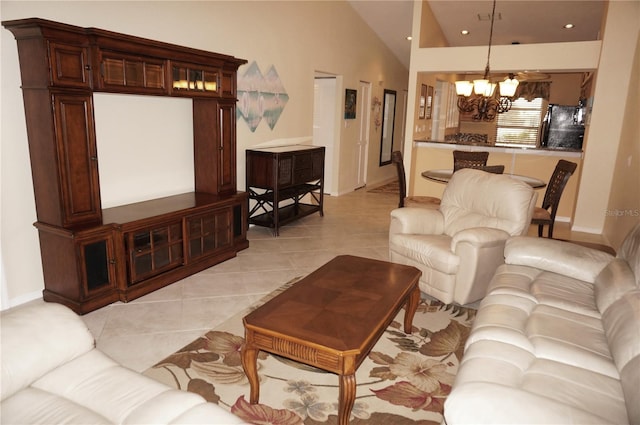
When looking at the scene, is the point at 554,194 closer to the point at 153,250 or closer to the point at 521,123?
the point at 153,250

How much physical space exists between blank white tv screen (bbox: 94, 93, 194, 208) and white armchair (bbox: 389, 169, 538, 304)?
7.26 ft

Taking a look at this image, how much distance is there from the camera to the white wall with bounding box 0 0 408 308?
3.12 m

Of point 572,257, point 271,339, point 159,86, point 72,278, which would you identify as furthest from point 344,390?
point 159,86

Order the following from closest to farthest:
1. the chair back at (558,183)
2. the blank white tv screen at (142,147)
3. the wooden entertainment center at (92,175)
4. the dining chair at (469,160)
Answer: the wooden entertainment center at (92,175) < the blank white tv screen at (142,147) < the chair back at (558,183) < the dining chair at (469,160)

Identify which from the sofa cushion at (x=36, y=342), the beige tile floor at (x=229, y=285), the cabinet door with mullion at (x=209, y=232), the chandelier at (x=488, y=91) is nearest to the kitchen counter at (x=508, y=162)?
the beige tile floor at (x=229, y=285)

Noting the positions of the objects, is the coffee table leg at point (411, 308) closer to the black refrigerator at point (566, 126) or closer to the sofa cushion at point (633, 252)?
the sofa cushion at point (633, 252)

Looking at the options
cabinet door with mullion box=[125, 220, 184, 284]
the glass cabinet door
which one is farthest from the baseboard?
the glass cabinet door

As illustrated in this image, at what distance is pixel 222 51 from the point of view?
4816 millimetres

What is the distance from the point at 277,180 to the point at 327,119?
2.70 m

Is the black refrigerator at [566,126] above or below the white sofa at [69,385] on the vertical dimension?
above

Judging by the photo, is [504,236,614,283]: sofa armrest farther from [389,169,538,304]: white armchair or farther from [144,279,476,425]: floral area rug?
[144,279,476,425]: floral area rug

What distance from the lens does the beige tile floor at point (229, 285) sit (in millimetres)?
2867

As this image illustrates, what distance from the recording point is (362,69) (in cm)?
795

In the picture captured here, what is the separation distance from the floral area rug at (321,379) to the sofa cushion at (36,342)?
2.62 ft
